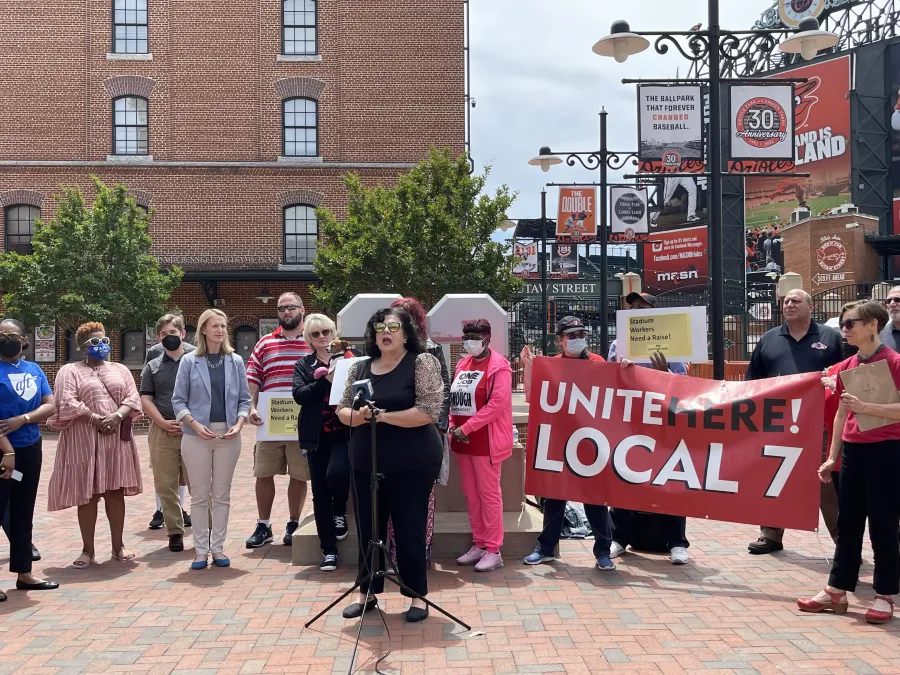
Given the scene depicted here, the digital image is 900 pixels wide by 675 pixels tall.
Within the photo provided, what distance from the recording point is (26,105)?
2577 cm

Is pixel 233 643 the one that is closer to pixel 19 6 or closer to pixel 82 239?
pixel 82 239

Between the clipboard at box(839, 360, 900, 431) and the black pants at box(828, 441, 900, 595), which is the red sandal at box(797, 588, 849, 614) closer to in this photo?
the black pants at box(828, 441, 900, 595)

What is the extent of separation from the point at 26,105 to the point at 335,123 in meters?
9.49

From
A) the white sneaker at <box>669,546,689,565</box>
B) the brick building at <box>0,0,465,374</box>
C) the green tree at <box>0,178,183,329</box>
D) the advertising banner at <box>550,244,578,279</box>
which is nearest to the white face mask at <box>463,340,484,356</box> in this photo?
the white sneaker at <box>669,546,689,565</box>

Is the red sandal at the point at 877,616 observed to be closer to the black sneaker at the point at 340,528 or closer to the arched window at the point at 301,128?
the black sneaker at the point at 340,528

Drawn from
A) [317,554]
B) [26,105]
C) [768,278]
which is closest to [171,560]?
[317,554]

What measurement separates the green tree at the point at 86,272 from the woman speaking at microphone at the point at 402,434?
17.3 metres

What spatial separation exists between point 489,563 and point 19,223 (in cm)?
2437

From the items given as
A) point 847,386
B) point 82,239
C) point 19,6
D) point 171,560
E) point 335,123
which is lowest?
point 171,560

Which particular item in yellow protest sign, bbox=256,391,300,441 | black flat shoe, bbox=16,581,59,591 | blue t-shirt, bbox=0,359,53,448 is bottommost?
black flat shoe, bbox=16,581,59,591

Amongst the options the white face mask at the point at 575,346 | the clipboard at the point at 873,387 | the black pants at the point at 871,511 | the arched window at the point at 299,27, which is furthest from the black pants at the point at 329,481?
the arched window at the point at 299,27

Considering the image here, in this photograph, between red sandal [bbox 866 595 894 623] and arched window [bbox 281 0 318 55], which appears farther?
arched window [bbox 281 0 318 55]

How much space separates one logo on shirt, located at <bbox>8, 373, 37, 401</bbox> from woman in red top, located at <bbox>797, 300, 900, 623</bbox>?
18.5ft

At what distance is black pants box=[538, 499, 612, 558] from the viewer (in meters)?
6.62
